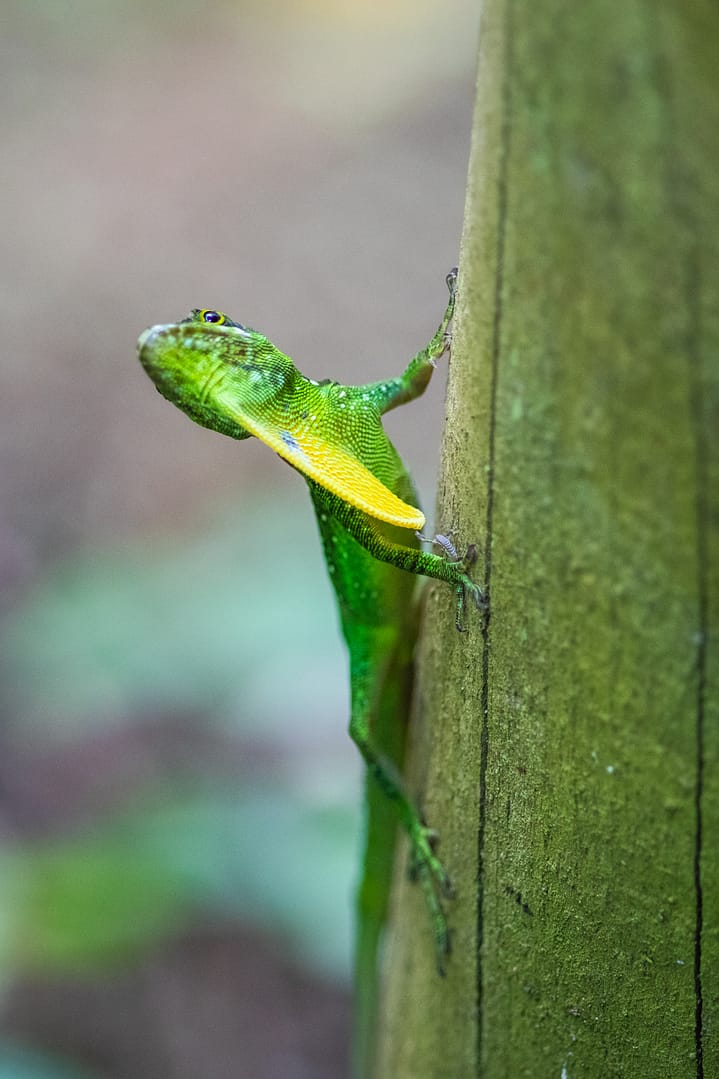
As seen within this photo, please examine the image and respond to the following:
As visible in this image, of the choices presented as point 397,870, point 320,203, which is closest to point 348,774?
point 397,870

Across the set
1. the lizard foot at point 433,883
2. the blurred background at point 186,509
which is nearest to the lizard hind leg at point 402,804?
the lizard foot at point 433,883

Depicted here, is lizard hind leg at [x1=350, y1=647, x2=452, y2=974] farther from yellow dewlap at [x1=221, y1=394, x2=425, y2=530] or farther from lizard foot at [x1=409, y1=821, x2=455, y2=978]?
yellow dewlap at [x1=221, y1=394, x2=425, y2=530]

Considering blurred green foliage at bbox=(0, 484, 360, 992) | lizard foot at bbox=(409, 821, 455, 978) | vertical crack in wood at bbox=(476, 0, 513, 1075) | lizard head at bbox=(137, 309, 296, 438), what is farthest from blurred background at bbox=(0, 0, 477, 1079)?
vertical crack in wood at bbox=(476, 0, 513, 1075)

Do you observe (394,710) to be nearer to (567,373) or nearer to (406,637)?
(406,637)

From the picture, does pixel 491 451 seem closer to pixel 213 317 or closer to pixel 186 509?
pixel 213 317

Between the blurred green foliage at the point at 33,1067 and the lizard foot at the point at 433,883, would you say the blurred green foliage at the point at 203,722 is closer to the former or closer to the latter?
the blurred green foliage at the point at 33,1067

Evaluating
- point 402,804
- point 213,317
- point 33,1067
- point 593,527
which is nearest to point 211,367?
point 213,317
